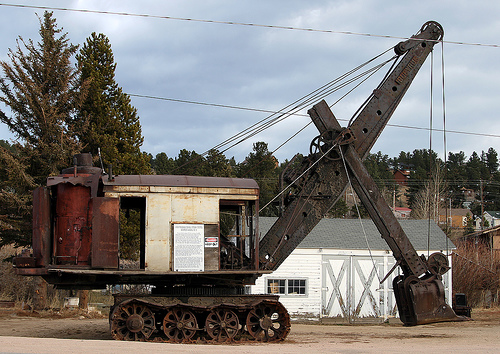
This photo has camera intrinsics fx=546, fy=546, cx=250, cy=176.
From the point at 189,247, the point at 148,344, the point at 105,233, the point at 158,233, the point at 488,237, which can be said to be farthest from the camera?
the point at 488,237

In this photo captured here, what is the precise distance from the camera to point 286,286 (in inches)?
992

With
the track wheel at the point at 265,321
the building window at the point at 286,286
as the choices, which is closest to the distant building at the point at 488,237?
the building window at the point at 286,286

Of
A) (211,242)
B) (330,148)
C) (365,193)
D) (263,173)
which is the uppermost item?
(263,173)

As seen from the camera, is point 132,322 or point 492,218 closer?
point 132,322

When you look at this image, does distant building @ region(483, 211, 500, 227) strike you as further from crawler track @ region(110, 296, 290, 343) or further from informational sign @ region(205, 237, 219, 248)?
informational sign @ region(205, 237, 219, 248)

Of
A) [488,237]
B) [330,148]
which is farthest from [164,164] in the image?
[330,148]

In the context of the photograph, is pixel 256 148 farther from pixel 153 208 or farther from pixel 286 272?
pixel 153 208

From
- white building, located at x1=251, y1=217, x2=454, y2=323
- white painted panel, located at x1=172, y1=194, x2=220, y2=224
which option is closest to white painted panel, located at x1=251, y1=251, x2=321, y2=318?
white building, located at x1=251, y1=217, x2=454, y2=323

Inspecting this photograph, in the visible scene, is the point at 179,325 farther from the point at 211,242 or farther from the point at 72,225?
the point at 72,225

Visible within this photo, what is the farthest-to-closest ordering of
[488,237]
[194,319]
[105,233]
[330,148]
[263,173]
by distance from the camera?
[263,173]
[488,237]
[330,148]
[194,319]
[105,233]

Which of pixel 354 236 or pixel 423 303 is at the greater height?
pixel 354 236

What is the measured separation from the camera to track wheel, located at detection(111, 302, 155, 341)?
41.5 feet

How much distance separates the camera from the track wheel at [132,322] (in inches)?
498

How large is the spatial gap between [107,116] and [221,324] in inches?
597
